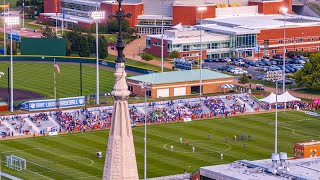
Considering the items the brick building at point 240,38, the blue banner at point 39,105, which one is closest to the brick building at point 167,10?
the brick building at point 240,38

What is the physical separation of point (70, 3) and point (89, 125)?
295 feet

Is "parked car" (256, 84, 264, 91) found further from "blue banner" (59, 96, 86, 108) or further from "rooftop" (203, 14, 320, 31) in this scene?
"rooftop" (203, 14, 320, 31)

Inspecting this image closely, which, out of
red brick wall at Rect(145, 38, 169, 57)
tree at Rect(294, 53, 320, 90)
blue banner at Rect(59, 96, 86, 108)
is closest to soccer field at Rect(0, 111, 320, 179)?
blue banner at Rect(59, 96, 86, 108)

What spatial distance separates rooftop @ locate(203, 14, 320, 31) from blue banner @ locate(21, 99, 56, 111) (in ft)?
187

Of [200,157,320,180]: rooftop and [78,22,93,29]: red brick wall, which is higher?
[78,22,93,29]: red brick wall

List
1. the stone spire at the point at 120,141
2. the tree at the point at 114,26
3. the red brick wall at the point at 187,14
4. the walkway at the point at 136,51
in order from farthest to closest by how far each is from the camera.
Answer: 1. the red brick wall at the point at 187,14
2. the tree at the point at 114,26
3. the walkway at the point at 136,51
4. the stone spire at the point at 120,141

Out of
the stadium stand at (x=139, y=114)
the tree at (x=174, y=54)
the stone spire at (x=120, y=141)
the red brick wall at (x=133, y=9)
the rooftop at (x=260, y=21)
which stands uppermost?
the red brick wall at (x=133, y=9)

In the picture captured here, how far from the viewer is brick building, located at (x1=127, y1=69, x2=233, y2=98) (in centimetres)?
11869

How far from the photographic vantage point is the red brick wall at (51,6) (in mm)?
186750

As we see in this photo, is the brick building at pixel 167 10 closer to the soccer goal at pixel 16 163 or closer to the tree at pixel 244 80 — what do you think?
the tree at pixel 244 80

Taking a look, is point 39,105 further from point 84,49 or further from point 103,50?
point 84,49

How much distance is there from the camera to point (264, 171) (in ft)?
200

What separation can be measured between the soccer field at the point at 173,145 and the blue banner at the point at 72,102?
10031 mm

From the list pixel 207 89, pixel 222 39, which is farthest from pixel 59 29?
pixel 207 89
